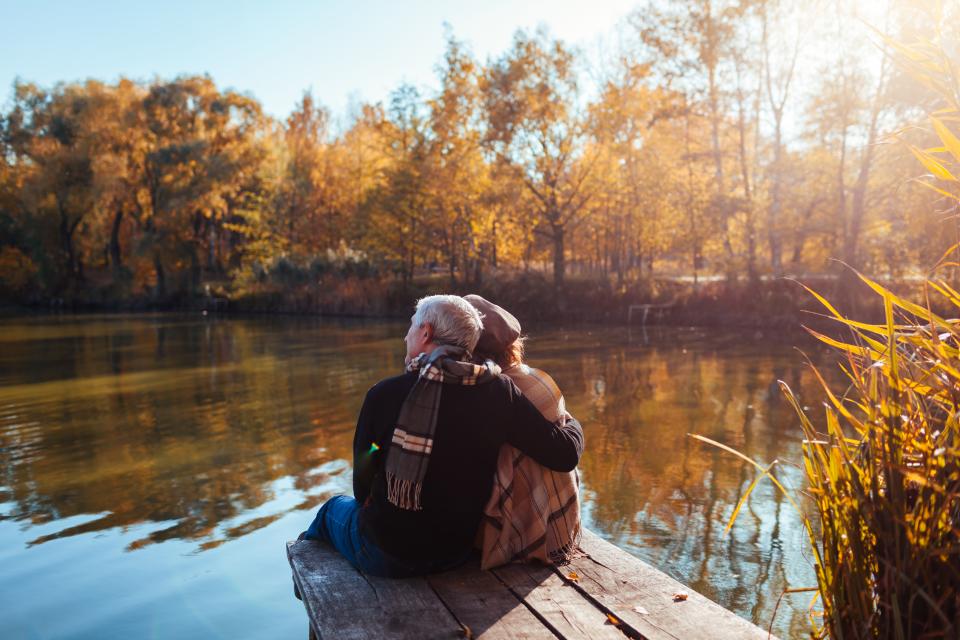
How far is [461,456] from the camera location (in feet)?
10.1

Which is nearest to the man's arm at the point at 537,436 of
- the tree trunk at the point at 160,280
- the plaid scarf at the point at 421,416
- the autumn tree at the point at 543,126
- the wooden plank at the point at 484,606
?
the plaid scarf at the point at 421,416

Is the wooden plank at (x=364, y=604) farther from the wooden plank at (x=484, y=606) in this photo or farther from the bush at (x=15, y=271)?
the bush at (x=15, y=271)

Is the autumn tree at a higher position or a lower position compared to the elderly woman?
higher

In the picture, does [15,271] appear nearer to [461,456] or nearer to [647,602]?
[461,456]

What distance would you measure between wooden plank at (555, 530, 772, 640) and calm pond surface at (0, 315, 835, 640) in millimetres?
→ 1137

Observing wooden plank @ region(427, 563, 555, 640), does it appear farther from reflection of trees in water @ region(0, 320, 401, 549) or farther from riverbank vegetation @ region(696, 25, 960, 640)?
reflection of trees in water @ region(0, 320, 401, 549)

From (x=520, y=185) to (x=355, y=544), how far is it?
84.0 ft


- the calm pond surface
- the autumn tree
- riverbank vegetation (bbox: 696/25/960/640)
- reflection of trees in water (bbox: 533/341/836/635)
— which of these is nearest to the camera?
riverbank vegetation (bbox: 696/25/960/640)

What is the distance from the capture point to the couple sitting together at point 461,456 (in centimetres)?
297

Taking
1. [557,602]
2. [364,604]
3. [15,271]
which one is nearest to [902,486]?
[557,602]

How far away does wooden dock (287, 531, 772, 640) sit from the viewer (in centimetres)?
266

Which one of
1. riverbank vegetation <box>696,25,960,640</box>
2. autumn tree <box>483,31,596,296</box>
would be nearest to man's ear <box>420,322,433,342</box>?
riverbank vegetation <box>696,25,960,640</box>

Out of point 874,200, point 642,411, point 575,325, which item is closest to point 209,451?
point 642,411

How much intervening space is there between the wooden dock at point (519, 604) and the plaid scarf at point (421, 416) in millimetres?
365
